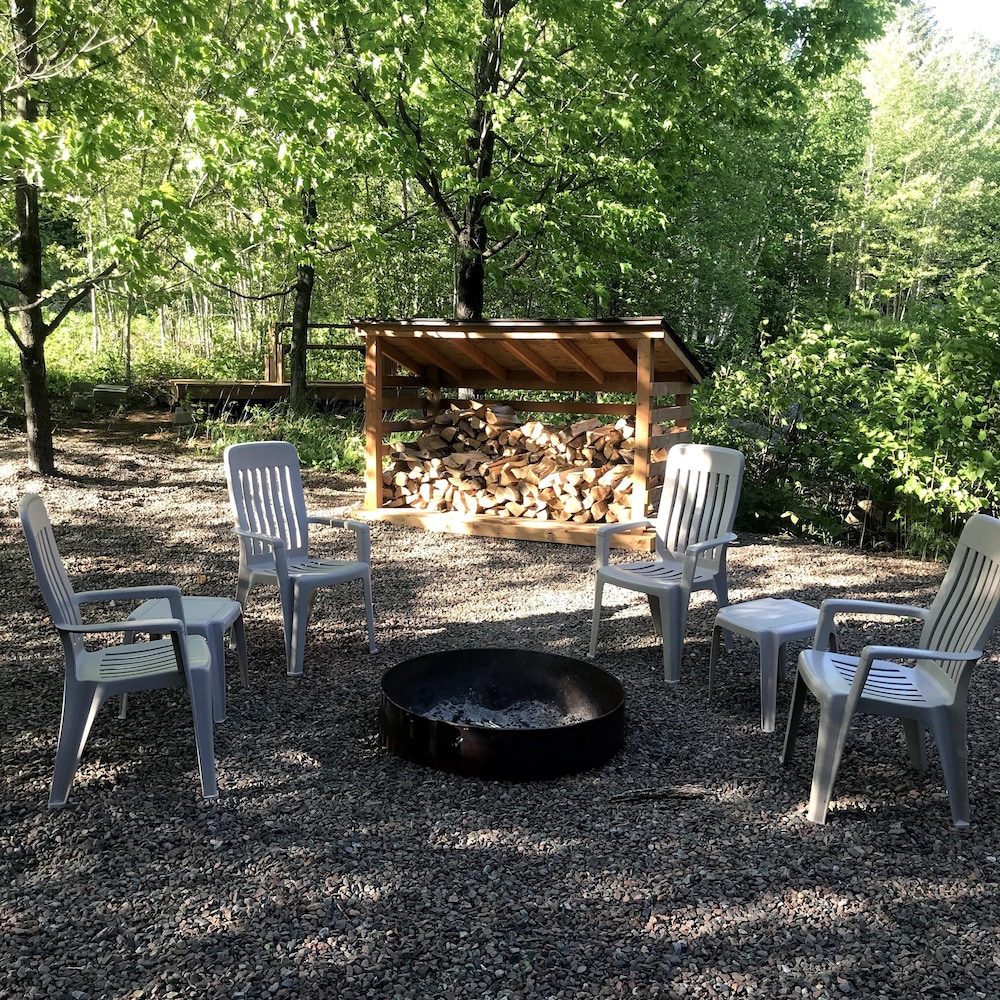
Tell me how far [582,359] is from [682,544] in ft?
9.16

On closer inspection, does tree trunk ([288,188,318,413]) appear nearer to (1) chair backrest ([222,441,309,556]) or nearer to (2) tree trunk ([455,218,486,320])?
(2) tree trunk ([455,218,486,320])

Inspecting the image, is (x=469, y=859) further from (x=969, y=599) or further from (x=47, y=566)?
(x=969, y=599)

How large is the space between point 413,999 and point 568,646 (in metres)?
2.71

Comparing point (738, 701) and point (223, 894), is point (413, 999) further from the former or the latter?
point (738, 701)

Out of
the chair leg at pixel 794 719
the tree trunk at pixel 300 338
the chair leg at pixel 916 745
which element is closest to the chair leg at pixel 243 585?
the chair leg at pixel 794 719

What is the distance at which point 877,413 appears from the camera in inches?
265

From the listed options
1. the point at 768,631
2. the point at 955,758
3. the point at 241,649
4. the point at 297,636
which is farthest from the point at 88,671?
the point at 955,758

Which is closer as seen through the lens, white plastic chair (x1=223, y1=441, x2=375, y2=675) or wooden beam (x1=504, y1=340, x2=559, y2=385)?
white plastic chair (x1=223, y1=441, x2=375, y2=675)

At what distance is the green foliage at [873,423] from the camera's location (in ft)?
20.8

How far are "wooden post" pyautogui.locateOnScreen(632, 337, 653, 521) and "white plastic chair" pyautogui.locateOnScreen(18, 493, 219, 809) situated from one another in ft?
13.7

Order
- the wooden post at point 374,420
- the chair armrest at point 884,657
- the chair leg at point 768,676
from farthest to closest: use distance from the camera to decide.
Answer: the wooden post at point 374,420, the chair leg at point 768,676, the chair armrest at point 884,657

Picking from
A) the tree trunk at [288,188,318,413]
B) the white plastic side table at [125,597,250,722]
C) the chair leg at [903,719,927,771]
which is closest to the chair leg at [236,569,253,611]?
the white plastic side table at [125,597,250,722]

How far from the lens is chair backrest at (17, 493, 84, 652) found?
111 inches

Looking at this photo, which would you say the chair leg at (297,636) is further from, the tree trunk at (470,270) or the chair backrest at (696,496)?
the tree trunk at (470,270)
